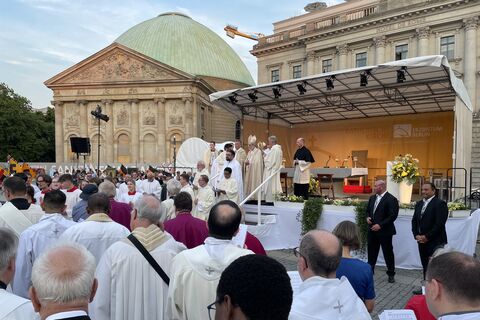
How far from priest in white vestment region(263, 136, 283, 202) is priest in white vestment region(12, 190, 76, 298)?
8060mm

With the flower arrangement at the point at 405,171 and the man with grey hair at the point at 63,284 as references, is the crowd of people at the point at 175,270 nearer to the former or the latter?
the man with grey hair at the point at 63,284

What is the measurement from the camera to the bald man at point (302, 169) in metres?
11.9

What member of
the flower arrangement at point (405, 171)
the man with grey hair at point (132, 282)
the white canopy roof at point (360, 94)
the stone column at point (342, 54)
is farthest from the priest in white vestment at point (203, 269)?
the stone column at point (342, 54)

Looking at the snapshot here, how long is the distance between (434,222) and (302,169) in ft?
17.5

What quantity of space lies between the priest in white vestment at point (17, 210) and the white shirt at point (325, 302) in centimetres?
353

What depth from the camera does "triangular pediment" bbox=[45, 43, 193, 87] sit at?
4756 cm

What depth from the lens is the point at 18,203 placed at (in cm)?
464

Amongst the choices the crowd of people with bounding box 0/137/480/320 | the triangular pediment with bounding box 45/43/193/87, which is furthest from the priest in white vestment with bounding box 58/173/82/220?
the triangular pediment with bounding box 45/43/193/87

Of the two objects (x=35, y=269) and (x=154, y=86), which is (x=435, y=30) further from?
(x=35, y=269)

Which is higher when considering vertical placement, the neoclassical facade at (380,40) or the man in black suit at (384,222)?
the neoclassical facade at (380,40)

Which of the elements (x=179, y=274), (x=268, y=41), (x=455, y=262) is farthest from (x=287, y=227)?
(x=268, y=41)

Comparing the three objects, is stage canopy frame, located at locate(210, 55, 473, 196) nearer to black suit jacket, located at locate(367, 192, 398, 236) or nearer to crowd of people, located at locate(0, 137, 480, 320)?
black suit jacket, located at locate(367, 192, 398, 236)

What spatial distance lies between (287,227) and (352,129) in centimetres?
1518

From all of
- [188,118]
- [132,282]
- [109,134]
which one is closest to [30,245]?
[132,282]
